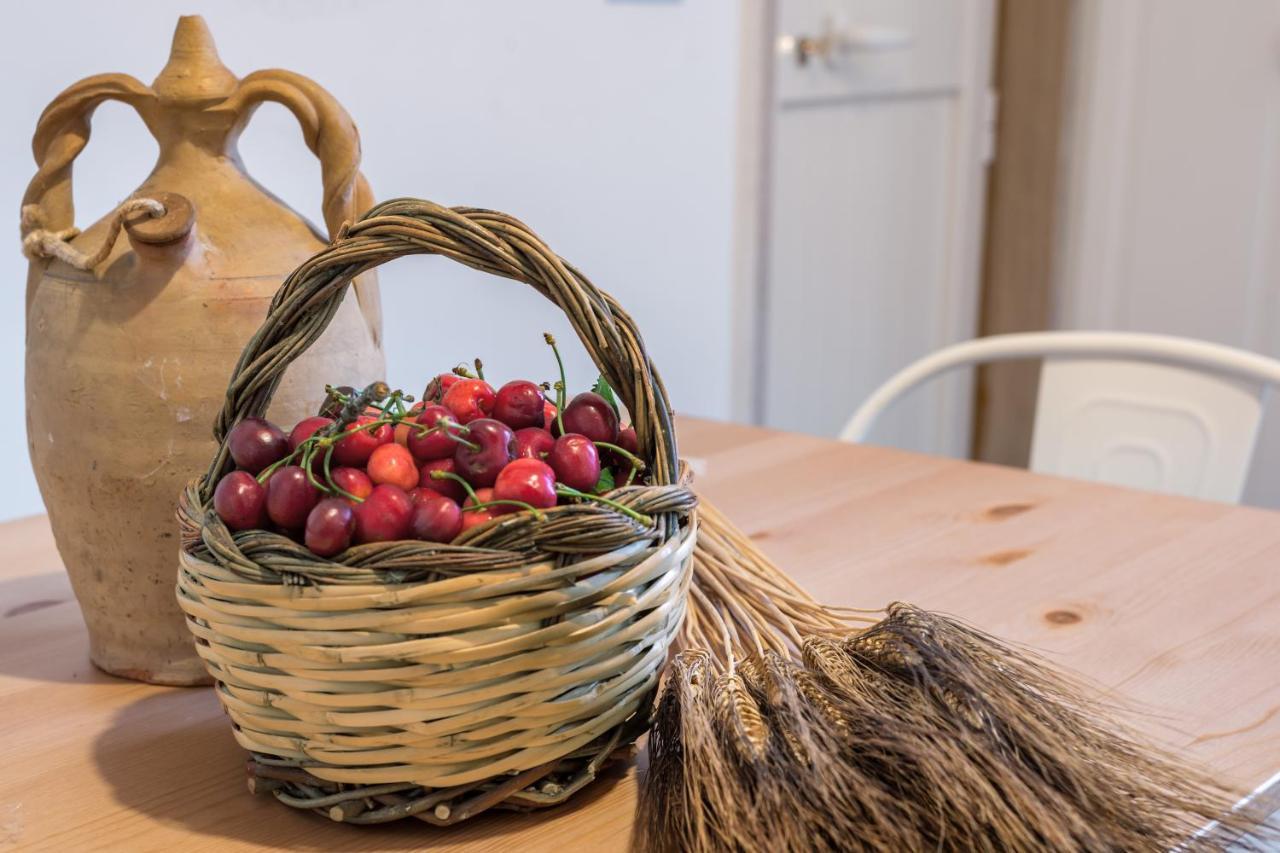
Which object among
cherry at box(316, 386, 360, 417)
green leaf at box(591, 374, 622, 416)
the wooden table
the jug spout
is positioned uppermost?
the jug spout

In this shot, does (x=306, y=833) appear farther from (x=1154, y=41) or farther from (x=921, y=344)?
(x=1154, y=41)

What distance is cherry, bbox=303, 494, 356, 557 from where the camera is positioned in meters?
0.54

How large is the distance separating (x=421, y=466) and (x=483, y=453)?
0.04 metres

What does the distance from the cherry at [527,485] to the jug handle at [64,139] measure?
1.23ft

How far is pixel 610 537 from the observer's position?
1.81 feet

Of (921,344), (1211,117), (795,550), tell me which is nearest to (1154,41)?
(1211,117)

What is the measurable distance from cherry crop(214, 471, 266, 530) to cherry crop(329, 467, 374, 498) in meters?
0.03

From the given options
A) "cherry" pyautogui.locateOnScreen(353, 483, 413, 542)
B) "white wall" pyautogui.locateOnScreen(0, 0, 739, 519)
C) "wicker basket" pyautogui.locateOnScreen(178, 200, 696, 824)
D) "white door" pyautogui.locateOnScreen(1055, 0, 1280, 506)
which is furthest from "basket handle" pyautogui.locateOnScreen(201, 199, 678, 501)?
"white door" pyautogui.locateOnScreen(1055, 0, 1280, 506)

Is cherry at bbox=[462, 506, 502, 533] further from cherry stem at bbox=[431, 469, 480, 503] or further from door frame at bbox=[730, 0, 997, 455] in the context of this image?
door frame at bbox=[730, 0, 997, 455]

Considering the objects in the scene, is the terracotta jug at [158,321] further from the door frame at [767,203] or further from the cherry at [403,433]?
the door frame at [767,203]

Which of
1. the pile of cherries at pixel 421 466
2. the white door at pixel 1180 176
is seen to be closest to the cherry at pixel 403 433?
the pile of cherries at pixel 421 466

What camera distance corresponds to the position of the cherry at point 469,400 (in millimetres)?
639

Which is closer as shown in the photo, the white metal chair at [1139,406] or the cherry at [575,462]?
the cherry at [575,462]

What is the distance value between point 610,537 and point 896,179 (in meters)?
2.18
